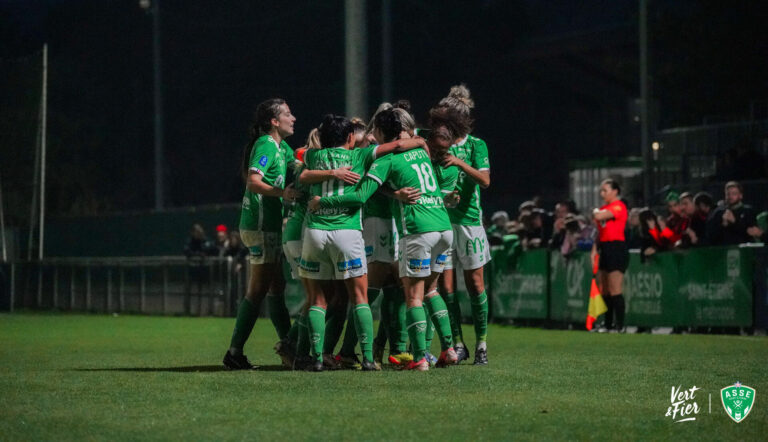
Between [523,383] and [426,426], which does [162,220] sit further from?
[426,426]

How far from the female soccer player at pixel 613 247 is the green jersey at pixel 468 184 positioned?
6934 mm

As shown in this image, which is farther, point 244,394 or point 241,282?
point 241,282

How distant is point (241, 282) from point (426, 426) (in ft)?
61.5

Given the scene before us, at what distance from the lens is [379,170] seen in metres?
10.4

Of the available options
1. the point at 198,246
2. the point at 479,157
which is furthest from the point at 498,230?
the point at 479,157

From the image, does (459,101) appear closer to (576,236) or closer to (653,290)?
(653,290)

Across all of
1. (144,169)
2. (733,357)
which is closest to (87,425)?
(733,357)

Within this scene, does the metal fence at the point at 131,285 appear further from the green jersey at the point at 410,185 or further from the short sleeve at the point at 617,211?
the green jersey at the point at 410,185

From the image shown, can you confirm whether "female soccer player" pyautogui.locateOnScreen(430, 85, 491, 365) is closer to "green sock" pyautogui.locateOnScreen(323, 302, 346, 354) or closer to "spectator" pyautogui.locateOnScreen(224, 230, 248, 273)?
"green sock" pyautogui.locateOnScreen(323, 302, 346, 354)

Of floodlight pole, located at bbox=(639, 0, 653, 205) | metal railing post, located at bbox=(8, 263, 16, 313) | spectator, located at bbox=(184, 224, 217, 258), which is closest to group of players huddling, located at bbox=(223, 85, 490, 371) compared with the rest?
floodlight pole, located at bbox=(639, 0, 653, 205)

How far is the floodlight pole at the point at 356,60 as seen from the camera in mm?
15781

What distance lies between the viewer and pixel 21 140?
29.6 meters

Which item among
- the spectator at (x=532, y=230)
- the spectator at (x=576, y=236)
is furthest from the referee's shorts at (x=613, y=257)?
the spectator at (x=532, y=230)

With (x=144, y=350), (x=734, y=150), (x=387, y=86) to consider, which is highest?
(x=387, y=86)
